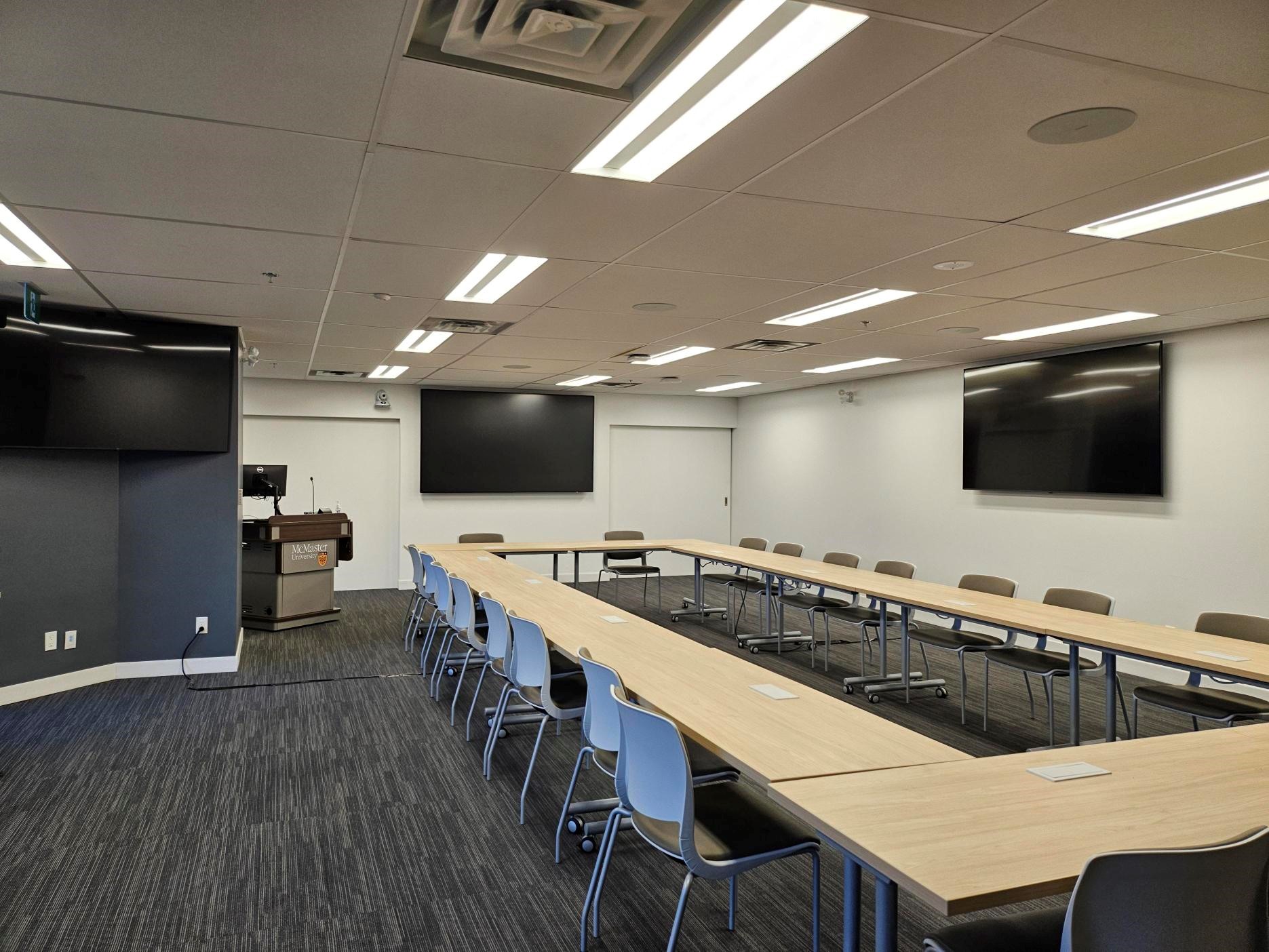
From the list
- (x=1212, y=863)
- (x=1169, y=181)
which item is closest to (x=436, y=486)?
(x=1169, y=181)

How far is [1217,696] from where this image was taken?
4.08 metres

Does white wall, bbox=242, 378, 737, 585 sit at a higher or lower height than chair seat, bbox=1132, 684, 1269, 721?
higher

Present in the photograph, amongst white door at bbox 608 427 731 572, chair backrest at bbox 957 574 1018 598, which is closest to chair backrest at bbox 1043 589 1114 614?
chair backrest at bbox 957 574 1018 598

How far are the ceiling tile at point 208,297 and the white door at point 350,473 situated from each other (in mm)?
4708

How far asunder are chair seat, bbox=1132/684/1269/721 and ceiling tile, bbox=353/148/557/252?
13.0 ft

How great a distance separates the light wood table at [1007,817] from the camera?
1.54 m

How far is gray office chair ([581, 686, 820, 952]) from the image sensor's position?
7.14ft

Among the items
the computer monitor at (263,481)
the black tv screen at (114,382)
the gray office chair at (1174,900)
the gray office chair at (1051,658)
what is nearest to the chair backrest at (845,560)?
the gray office chair at (1051,658)

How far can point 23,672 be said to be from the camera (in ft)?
17.7

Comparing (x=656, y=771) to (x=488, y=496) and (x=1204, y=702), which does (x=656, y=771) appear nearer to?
(x=1204, y=702)

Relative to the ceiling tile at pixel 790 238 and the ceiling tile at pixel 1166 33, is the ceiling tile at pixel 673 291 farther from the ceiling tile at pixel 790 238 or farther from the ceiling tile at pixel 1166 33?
the ceiling tile at pixel 1166 33

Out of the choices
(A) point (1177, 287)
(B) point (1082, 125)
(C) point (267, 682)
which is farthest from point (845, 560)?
(B) point (1082, 125)

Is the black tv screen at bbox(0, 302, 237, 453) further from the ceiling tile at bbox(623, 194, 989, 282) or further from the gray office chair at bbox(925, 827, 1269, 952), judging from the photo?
the gray office chair at bbox(925, 827, 1269, 952)

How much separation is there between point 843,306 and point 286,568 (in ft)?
18.9
